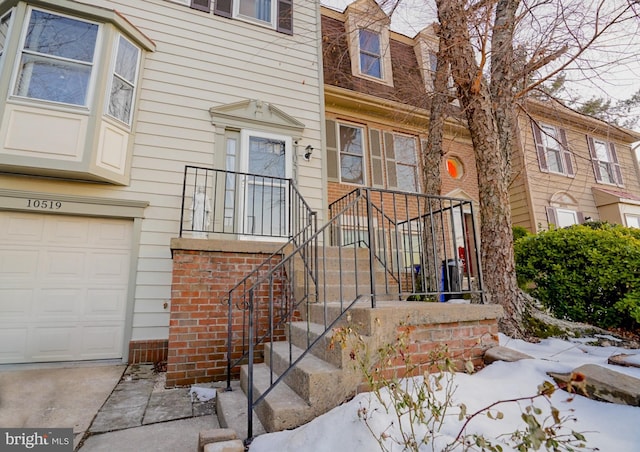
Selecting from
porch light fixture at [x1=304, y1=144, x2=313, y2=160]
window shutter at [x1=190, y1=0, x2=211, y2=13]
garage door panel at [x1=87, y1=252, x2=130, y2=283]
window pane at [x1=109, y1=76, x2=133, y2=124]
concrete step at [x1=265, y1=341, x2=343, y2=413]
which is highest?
window shutter at [x1=190, y1=0, x2=211, y2=13]

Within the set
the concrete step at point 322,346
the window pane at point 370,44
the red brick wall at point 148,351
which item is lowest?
the red brick wall at point 148,351

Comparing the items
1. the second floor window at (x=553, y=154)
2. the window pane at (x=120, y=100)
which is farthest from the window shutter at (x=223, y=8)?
the second floor window at (x=553, y=154)

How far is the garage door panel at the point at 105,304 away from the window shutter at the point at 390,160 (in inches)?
235

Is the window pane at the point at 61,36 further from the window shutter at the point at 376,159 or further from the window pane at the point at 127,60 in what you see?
the window shutter at the point at 376,159

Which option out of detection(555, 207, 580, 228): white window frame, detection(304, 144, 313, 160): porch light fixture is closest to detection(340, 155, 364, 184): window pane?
detection(304, 144, 313, 160): porch light fixture

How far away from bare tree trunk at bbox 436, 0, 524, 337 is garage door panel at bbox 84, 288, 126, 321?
483 cm

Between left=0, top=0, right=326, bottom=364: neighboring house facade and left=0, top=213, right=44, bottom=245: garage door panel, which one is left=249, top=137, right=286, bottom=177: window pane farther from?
left=0, top=213, right=44, bottom=245: garage door panel

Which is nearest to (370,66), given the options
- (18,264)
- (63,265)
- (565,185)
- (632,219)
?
(565,185)

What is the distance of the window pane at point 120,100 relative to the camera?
470cm

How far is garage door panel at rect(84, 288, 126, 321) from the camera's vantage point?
14.3ft

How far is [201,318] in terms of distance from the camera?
11.8 feet

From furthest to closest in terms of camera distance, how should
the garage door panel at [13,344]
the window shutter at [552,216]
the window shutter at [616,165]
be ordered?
1. the window shutter at [616,165]
2. the window shutter at [552,216]
3. the garage door panel at [13,344]

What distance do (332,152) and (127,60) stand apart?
4.17m

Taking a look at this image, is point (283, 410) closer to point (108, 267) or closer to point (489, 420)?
point (489, 420)
